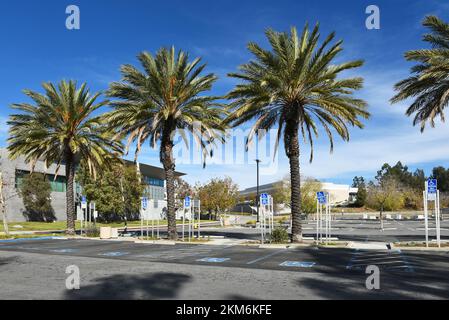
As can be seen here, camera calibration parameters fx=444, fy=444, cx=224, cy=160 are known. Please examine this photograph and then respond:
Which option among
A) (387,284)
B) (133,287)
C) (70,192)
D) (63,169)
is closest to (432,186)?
(387,284)

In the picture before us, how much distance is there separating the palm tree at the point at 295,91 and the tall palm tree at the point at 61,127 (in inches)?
443

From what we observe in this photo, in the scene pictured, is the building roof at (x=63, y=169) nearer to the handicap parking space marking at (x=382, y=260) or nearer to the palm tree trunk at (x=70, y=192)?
the palm tree trunk at (x=70, y=192)

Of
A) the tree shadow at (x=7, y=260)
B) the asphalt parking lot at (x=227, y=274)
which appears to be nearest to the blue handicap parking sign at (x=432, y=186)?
the asphalt parking lot at (x=227, y=274)

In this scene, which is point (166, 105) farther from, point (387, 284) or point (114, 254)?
point (387, 284)

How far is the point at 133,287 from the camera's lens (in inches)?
423

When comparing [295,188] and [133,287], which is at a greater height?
[295,188]

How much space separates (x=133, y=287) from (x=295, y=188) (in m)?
13.7

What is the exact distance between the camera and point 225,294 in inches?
383

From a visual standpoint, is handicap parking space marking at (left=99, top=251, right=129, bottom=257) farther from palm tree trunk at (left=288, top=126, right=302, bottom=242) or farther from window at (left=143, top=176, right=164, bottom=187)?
window at (left=143, top=176, right=164, bottom=187)

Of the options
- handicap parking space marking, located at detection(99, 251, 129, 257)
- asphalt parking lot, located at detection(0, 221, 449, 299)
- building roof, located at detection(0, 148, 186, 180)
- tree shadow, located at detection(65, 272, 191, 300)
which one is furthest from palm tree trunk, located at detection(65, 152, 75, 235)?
building roof, located at detection(0, 148, 186, 180)

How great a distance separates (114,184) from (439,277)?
47458mm

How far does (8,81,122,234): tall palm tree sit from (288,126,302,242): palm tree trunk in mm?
12771

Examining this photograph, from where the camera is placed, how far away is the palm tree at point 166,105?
83.1 feet
